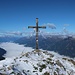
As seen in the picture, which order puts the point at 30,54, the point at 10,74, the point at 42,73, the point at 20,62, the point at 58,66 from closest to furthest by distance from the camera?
the point at 10,74, the point at 42,73, the point at 20,62, the point at 58,66, the point at 30,54

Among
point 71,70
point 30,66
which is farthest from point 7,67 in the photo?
point 71,70

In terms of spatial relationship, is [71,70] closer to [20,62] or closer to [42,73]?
[42,73]

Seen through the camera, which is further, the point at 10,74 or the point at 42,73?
the point at 42,73

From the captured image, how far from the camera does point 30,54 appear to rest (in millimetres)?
29266

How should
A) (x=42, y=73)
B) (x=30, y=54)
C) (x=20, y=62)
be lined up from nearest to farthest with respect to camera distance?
1. (x=42, y=73)
2. (x=20, y=62)
3. (x=30, y=54)

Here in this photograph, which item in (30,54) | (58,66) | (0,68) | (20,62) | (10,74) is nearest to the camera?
(10,74)

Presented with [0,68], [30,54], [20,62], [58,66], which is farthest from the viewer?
[30,54]

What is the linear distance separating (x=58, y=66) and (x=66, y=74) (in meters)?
2.13

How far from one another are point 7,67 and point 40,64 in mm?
6541

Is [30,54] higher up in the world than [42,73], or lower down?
higher up

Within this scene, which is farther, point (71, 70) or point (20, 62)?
point (71, 70)

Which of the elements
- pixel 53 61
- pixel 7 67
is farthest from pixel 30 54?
pixel 7 67

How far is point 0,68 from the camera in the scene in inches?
755

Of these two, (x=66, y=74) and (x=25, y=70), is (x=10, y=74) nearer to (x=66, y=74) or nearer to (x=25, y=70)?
(x=25, y=70)
